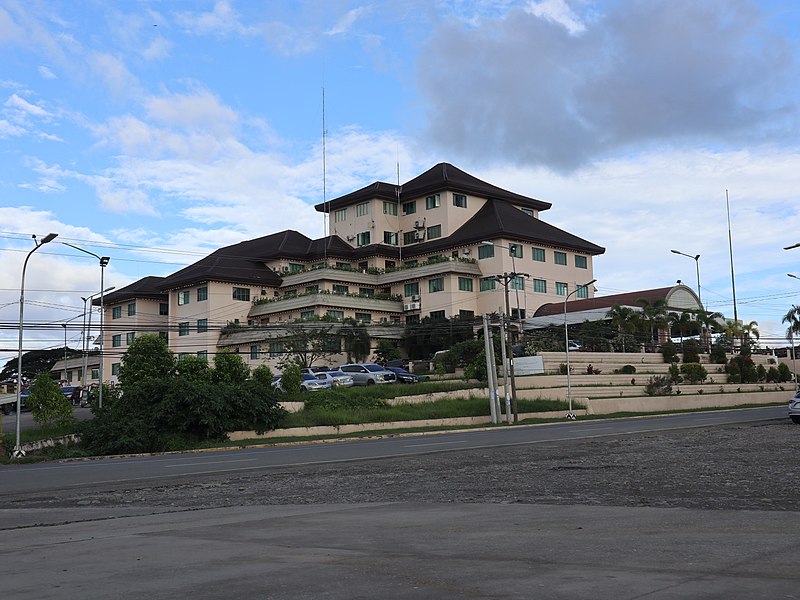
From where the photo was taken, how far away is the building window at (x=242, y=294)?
267 feet

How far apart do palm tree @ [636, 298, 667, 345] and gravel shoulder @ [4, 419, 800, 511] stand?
48591 millimetres

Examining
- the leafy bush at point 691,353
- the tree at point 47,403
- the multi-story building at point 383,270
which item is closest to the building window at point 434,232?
the multi-story building at point 383,270

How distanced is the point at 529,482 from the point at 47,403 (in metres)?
35.0

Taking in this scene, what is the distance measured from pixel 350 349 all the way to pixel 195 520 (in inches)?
2428

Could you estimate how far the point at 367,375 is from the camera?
61875mm

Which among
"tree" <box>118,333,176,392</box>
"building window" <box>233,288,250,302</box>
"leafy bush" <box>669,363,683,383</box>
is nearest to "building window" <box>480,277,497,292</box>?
"leafy bush" <box>669,363,683,383</box>

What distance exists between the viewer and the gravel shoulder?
1302 cm

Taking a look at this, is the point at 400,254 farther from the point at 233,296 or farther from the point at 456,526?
the point at 456,526

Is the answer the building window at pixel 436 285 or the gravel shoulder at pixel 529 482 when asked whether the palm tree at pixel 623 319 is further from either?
the gravel shoulder at pixel 529 482

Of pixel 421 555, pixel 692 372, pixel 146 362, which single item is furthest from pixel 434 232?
pixel 421 555

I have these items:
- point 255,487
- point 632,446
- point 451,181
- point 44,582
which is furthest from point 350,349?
point 44,582

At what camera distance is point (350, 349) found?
242 ft

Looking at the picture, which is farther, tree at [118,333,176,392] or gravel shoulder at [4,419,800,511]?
tree at [118,333,176,392]

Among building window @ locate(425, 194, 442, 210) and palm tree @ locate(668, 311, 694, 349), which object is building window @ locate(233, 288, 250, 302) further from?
palm tree @ locate(668, 311, 694, 349)
